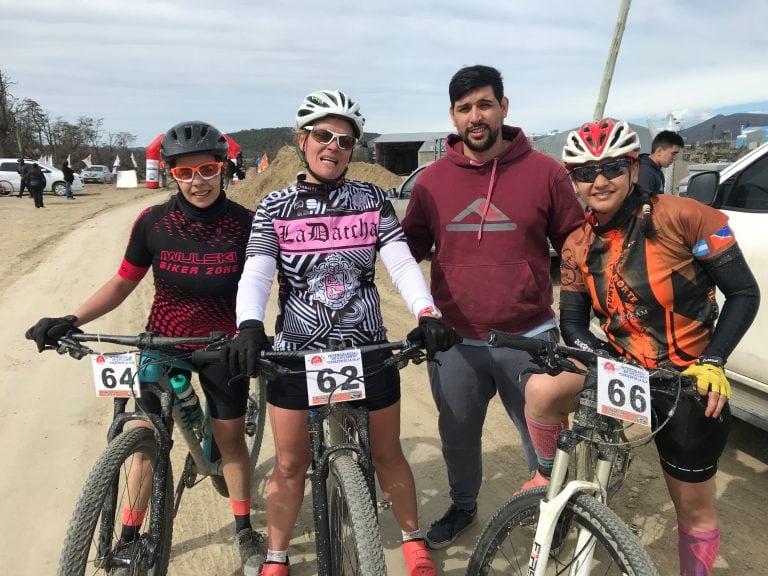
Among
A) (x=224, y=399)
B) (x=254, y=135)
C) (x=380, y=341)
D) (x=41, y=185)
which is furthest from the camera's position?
→ (x=254, y=135)

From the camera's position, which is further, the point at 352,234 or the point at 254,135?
the point at 254,135

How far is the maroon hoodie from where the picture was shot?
2688mm

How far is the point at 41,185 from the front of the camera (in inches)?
790

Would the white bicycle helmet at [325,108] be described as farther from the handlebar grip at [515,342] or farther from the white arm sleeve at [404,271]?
the handlebar grip at [515,342]

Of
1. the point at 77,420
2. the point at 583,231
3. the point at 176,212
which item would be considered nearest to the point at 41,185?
the point at 77,420

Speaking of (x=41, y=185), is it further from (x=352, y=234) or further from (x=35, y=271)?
(x=352, y=234)

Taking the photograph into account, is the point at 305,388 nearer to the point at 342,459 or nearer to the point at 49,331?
the point at 342,459

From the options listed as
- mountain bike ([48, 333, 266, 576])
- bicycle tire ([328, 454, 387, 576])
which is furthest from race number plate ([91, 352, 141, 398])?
bicycle tire ([328, 454, 387, 576])

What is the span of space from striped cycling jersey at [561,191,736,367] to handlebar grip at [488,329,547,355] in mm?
491

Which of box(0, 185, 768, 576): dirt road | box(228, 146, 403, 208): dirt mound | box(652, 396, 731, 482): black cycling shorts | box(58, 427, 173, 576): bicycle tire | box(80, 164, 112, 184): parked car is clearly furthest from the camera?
box(80, 164, 112, 184): parked car

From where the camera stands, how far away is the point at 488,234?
2.70 metres

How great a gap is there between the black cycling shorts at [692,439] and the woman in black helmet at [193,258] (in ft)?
6.13

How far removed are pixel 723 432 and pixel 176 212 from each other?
2.49 meters

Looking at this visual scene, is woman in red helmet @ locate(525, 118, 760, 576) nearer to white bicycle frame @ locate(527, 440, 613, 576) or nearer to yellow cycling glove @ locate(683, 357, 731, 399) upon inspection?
yellow cycling glove @ locate(683, 357, 731, 399)
